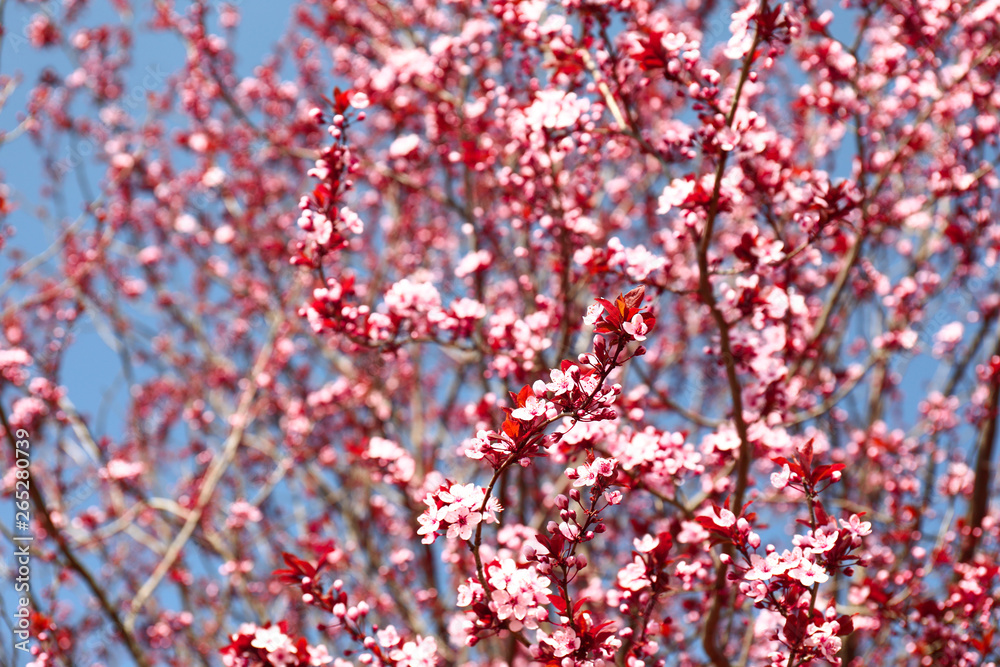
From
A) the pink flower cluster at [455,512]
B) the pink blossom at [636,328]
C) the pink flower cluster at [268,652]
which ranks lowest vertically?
the pink flower cluster at [268,652]

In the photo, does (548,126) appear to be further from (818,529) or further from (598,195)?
(598,195)

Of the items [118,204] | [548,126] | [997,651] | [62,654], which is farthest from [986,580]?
[118,204]

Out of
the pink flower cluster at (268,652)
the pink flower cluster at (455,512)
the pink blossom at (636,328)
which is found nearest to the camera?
the pink blossom at (636,328)

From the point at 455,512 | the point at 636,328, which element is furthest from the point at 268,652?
the point at 636,328

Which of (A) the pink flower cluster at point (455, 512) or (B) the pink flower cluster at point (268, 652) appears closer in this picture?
(A) the pink flower cluster at point (455, 512)

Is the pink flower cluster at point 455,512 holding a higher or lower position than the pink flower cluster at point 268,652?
higher

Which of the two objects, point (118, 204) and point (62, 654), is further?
point (118, 204)

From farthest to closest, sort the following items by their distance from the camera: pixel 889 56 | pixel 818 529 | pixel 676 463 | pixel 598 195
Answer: pixel 598 195 < pixel 889 56 < pixel 676 463 < pixel 818 529

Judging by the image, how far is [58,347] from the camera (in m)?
5.45

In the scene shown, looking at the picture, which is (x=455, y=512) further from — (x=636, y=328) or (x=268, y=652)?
(x=268, y=652)

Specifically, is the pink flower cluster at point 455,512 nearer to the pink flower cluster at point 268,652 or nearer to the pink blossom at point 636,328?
the pink blossom at point 636,328

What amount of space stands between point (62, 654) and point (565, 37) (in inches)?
187

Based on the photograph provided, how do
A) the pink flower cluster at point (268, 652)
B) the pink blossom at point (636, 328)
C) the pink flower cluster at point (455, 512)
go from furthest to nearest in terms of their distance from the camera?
the pink flower cluster at point (268, 652)
the pink flower cluster at point (455, 512)
the pink blossom at point (636, 328)

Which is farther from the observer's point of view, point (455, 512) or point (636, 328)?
point (455, 512)
